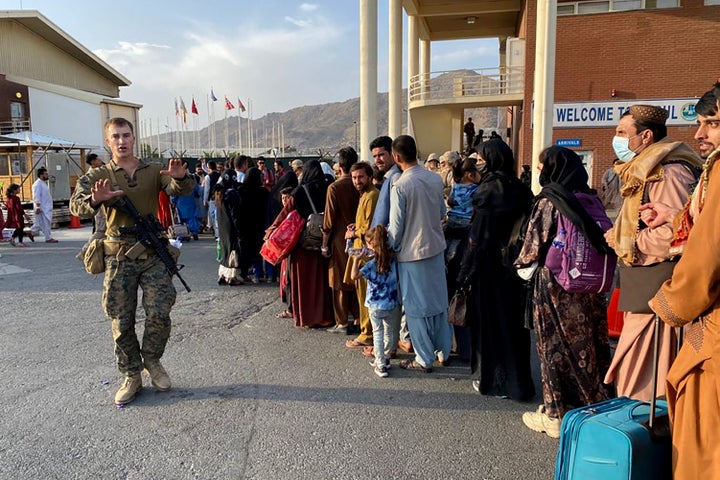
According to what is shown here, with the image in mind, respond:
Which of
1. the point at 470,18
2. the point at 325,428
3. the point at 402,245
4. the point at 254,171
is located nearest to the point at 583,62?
the point at 470,18

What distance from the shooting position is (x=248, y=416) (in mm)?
3607

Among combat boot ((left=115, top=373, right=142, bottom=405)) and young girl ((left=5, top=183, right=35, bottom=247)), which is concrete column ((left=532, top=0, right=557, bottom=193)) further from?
combat boot ((left=115, top=373, right=142, bottom=405))

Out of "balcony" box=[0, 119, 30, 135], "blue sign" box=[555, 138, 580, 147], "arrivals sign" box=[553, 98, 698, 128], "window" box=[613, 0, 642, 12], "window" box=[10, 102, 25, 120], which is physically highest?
"window" box=[613, 0, 642, 12]

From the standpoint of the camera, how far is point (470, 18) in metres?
23.6

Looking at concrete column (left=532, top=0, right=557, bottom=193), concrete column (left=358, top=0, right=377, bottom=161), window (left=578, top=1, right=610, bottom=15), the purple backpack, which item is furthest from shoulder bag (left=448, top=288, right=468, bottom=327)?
window (left=578, top=1, right=610, bottom=15)

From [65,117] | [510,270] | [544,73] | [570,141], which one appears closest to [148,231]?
[510,270]

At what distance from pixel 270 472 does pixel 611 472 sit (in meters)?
1.80

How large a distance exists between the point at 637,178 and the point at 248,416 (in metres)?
2.79

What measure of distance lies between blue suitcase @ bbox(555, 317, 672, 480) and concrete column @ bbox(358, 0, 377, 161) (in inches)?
529

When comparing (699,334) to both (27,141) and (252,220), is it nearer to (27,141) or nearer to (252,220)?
(252,220)

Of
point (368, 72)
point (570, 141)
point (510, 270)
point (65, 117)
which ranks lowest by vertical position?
point (510, 270)

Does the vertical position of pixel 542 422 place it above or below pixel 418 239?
below

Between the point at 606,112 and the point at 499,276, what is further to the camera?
the point at 606,112

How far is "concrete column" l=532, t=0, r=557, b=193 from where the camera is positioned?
15.5 metres
